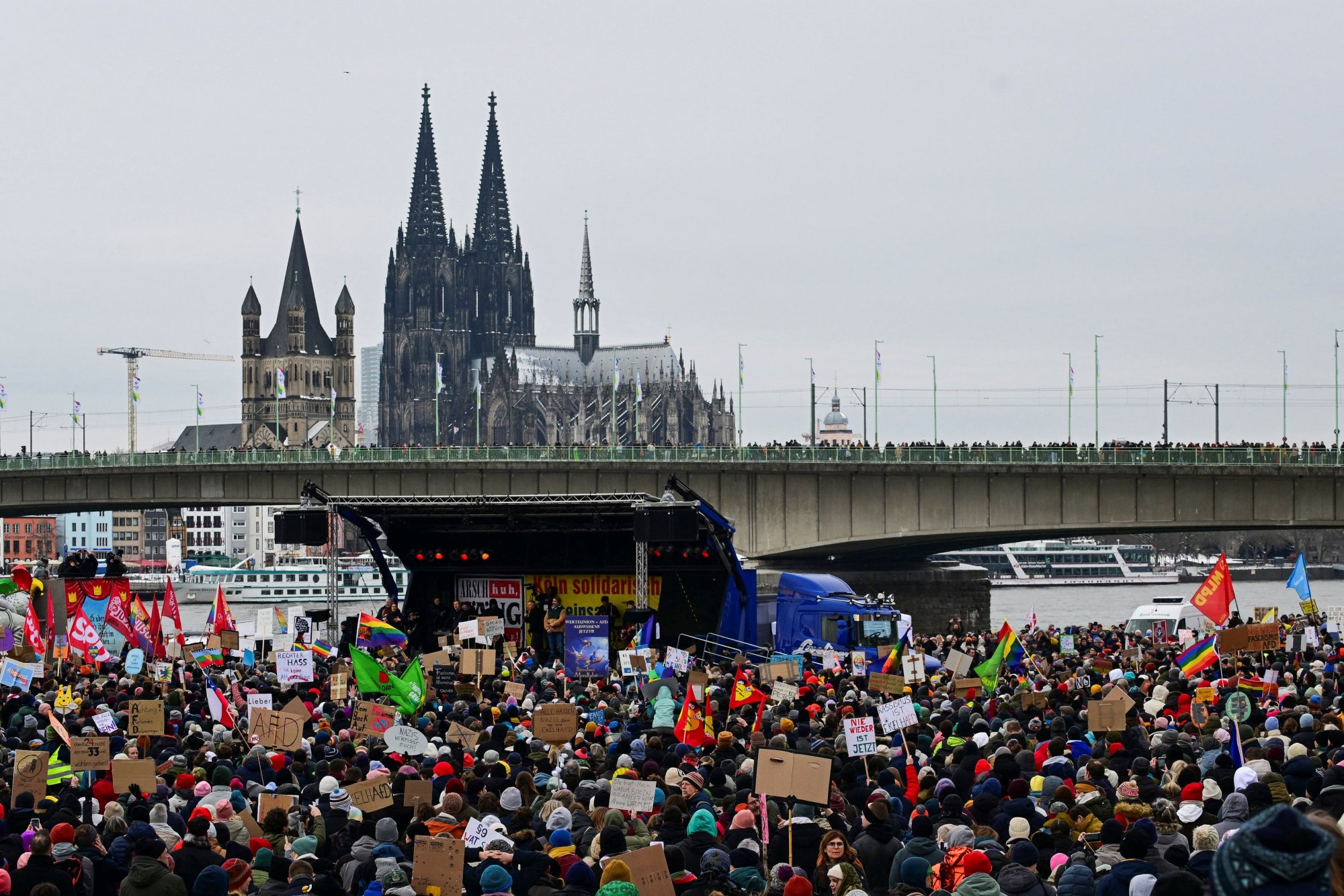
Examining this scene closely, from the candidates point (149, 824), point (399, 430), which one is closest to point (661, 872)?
point (149, 824)

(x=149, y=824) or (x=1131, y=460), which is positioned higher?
(x=1131, y=460)

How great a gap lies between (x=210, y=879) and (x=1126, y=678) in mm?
12927

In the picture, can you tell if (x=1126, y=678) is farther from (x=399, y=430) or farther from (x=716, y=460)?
(x=399, y=430)

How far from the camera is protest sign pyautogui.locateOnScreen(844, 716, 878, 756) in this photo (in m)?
12.9

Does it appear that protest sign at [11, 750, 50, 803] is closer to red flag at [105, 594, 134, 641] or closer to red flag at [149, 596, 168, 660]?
red flag at [149, 596, 168, 660]

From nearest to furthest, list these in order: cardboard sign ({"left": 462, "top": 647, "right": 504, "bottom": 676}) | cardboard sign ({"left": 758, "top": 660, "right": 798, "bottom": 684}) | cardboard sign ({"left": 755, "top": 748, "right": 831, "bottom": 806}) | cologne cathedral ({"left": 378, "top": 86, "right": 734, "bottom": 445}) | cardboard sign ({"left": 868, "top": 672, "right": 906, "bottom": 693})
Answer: cardboard sign ({"left": 755, "top": 748, "right": 831, "bottom": 806}) → cardboard sign ({"left": 868, "top": 672, "right": 906, "bottom": 693}) → cardboard sign ({"left": 758, "top": 660, "right": 798, "bottom": 684}) → cardboard sign ({"left": 462, "top": 647, "right": 504, "bottom": 676}) → cologne cathedral ({"left": 378, "top": 86, "right": 734, "bottom": 445})

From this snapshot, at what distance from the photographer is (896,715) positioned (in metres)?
14.5

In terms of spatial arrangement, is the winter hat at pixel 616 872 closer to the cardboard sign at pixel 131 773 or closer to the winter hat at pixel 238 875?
the winter hat at pixel 238 875

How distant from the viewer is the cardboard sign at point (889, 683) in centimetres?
1803

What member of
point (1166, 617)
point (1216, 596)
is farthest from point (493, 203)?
point (1216, 596)

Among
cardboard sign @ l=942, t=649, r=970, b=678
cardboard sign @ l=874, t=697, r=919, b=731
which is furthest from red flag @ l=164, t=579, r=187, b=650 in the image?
cardboard sign @ l=874, t=697, r=919, b=731

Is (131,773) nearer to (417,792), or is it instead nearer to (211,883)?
(417,792)

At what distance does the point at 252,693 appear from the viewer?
17.7 m

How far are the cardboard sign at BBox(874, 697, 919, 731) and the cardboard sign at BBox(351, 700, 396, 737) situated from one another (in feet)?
15.0
